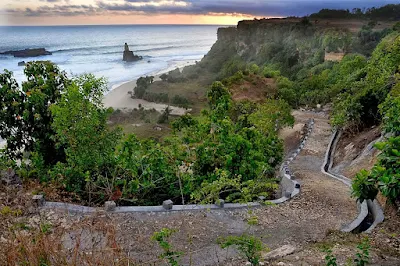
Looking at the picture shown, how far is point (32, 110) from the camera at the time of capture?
31.0 ft

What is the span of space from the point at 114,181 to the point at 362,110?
475 inches

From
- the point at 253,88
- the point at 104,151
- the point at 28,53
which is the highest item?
the point at 104,151

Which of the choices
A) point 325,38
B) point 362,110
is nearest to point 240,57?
point 325,38

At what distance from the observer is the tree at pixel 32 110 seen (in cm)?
936

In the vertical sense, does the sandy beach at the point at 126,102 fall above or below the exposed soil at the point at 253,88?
below

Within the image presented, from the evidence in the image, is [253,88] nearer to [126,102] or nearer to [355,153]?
[126,102]

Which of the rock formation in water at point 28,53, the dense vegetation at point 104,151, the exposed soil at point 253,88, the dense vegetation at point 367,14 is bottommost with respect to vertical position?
the rock formation in water at point 28,53

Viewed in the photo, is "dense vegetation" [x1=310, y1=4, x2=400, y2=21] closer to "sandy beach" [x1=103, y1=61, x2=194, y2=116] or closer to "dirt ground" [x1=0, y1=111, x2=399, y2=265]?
"sandy beach" [x1=103, y1=61, x2=194, y2=116]

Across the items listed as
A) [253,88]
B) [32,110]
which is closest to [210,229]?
[32,110]

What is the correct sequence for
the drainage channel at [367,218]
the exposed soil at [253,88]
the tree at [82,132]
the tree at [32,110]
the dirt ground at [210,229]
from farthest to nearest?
the exposed soil at [253,88] → the tree at [32,110] → the tree at [82,132] → the drainage channel at [367,218] → the dirt ground at [210,229]

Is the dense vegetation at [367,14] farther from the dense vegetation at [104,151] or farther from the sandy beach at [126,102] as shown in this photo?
the dense vegetation at [104,151]

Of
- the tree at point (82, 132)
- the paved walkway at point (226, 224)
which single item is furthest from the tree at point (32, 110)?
the paved walkway at point (226, 224)

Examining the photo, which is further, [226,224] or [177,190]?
[177,190]

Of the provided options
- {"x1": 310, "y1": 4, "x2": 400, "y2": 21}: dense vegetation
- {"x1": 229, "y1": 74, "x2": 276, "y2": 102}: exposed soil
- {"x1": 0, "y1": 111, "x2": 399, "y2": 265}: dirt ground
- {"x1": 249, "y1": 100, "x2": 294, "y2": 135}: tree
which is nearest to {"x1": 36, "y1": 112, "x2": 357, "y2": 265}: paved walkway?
{"x1": 0, "y1": 111, "x2": 399, "y2": 265}: dirt ground
